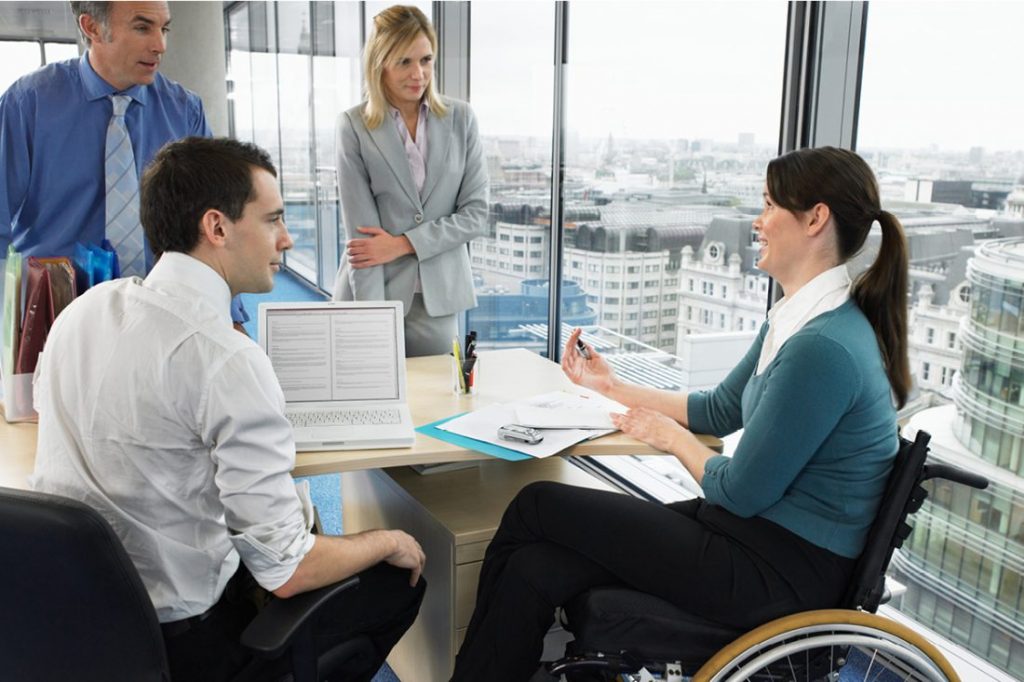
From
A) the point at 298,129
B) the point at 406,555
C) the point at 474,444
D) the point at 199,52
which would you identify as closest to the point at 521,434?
the point at 474,444

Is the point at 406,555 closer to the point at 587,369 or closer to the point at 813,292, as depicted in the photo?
the point at 587,369

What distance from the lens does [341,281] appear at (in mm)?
2828

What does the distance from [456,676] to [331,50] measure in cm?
587

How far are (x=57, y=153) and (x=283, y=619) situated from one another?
4.87 ft

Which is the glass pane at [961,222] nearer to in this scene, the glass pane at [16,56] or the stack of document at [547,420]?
the stack of document at [547,420]

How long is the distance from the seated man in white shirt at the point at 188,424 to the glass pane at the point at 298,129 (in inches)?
236

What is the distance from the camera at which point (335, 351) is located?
79.4 inches

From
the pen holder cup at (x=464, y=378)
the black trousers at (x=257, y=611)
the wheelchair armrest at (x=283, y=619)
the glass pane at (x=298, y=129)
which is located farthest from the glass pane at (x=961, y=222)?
the glass pane at (x=298, y=129)

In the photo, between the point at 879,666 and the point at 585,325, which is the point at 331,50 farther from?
the point at 879,666

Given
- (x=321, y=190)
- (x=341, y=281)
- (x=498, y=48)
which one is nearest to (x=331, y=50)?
(x=321, y=190)

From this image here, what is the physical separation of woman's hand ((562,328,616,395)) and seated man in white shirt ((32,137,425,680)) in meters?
0.87

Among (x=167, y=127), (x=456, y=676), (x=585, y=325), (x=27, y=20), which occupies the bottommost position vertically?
(x=456, y=676)

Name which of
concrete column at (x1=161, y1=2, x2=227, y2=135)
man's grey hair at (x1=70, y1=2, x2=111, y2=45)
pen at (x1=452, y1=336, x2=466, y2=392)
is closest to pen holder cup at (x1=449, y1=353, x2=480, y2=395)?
pen at (x1=452, y1=336, x2=466, y2=392)

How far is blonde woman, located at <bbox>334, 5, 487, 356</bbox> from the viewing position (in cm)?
265
